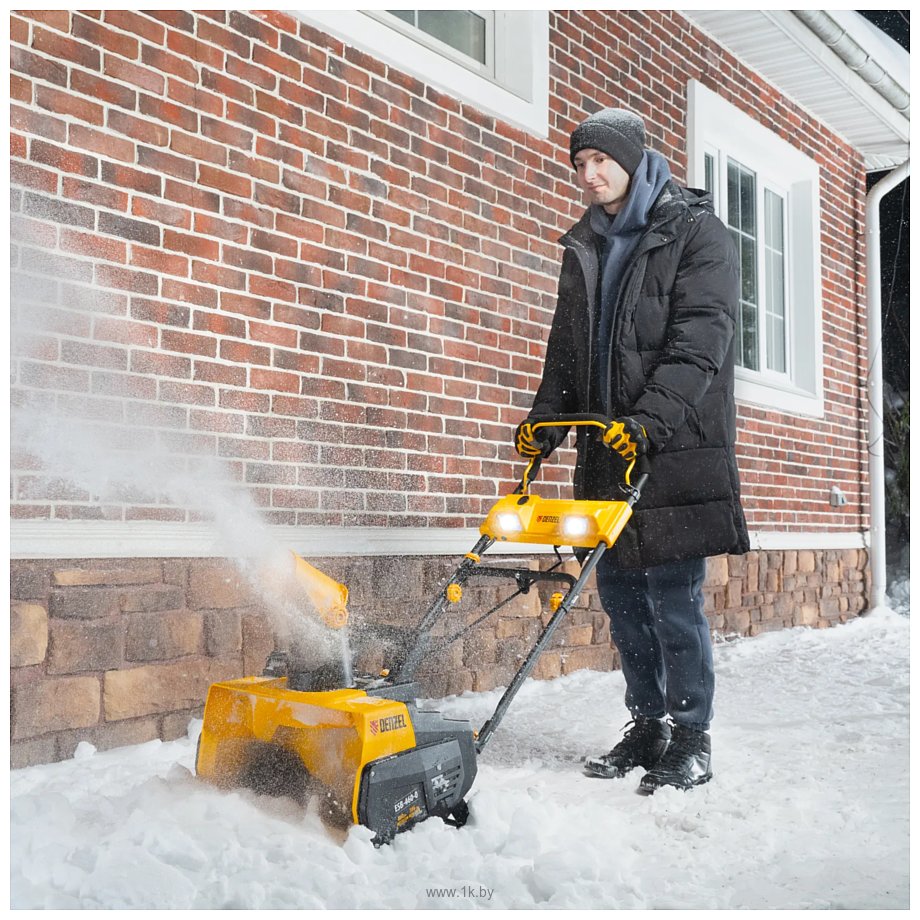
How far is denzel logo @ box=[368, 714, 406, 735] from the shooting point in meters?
2.15

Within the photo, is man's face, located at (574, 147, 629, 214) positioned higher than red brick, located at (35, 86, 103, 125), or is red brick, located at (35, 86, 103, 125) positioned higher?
red brick, located at (35, 86, 103, 125)

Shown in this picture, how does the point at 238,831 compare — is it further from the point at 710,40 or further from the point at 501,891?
the point at 710,40

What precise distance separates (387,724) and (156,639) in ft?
4.23

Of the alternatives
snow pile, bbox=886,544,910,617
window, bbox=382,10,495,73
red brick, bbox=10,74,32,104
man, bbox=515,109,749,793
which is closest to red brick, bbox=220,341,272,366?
red brick, bbox=10,74,32,104

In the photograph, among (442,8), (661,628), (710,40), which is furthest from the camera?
(710,40)

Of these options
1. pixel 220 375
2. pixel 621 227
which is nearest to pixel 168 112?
pixel 220 375

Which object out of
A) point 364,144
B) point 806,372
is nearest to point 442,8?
point 364,144

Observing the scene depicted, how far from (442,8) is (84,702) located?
338cm

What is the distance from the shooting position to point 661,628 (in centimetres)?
297

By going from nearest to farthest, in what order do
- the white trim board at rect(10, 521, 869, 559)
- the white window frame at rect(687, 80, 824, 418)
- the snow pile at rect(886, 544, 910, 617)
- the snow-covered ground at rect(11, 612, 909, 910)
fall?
1. the snow-covered ground at rect(11, 612, 909, 910)
2. the white trim board at rect(10, 521, 869, 559)
3. the white window frame at rect(687, 80, 824, 418)
4. the snow pile at rect(886, 544, 910, 617)

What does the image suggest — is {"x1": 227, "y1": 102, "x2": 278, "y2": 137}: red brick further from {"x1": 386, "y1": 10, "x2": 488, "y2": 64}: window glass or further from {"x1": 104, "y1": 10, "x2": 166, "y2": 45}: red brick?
{"x1": 386, "y1": 10, "x2": 488, "y2": 64}: window glass

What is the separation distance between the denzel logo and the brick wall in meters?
1.35

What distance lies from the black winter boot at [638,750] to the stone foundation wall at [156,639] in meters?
0.81

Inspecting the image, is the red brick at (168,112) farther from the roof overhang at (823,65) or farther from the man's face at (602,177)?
the roof overhang at (823,65)
